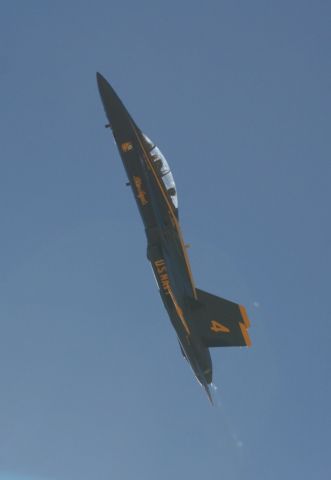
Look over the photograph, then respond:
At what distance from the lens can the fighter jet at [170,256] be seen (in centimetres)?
2650

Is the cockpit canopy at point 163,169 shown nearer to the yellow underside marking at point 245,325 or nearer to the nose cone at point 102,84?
the nose cone at point 102,84

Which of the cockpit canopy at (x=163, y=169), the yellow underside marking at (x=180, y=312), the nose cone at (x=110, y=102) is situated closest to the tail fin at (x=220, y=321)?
the yellow underside marking at (x=180, y=312)

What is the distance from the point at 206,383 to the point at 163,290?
5.81m

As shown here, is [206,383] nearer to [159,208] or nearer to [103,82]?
[159,208]

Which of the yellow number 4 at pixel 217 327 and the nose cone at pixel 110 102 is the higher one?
the nose cone at pixel 110 102

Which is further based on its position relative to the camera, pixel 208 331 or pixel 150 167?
pixel 208 331

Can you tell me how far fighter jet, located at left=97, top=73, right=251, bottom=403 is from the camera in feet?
86.9

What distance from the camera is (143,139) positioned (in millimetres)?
27328

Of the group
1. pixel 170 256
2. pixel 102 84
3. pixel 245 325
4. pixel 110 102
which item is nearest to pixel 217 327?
pixel 245 325

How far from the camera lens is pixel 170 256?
88.5 ft

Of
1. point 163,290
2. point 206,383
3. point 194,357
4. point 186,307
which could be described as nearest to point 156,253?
point 163,290

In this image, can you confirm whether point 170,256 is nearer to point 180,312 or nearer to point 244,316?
point 180,312

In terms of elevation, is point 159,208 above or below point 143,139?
A: below

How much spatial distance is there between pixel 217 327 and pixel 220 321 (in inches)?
13.6
